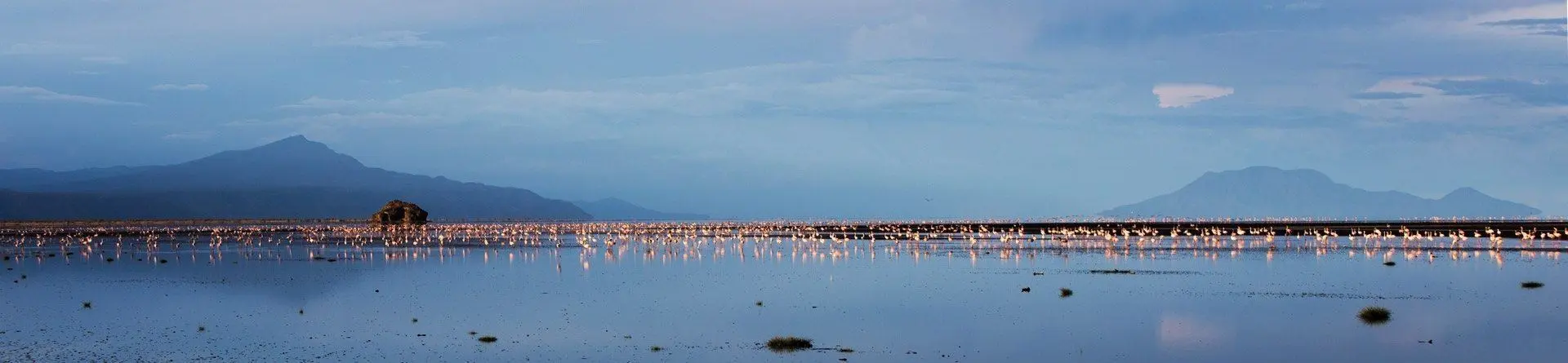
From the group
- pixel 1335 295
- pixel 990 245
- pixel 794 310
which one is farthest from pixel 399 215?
pixel 1335 295

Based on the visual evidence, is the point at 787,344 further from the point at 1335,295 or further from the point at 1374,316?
the point at 1335,295

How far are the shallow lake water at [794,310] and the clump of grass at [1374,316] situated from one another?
0.27m

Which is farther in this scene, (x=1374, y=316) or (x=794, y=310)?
(x=794, y=310)

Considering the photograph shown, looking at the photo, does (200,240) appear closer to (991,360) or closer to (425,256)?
(425,256)

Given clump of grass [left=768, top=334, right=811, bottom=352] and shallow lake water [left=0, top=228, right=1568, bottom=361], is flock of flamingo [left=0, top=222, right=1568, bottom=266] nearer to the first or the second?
shallow lake water [left=0, top=228, right=1568, bottom=361]

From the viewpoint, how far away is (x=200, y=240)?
4422 inches

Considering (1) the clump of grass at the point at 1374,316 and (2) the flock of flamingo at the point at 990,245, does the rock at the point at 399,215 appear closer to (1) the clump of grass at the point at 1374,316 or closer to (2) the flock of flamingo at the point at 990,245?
(2) the flock of flamingo at the point at 990,245

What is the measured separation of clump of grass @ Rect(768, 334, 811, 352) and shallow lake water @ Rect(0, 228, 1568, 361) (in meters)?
0.33

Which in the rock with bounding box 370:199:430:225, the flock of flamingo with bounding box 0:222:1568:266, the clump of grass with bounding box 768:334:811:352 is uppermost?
the rock with bounding box 370:199:430:225

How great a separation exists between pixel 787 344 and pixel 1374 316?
1605cm

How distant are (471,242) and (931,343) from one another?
8008cm

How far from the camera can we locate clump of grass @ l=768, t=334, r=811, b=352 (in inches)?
1089

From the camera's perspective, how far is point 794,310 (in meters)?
37.0

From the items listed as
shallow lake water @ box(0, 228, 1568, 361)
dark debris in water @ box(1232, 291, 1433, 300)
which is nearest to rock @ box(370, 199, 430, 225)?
shallow lake water @ box(0, 228, 1568, 361)
